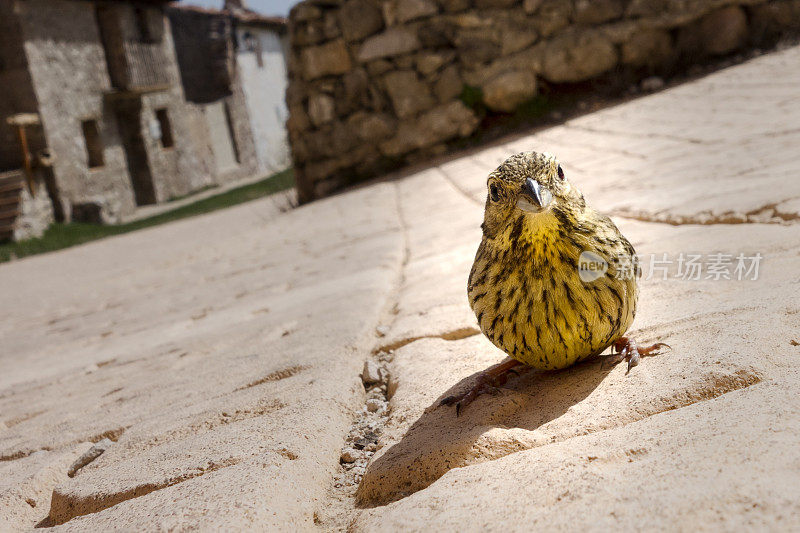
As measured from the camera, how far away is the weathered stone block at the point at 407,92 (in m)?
8.48

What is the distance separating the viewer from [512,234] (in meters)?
1.62

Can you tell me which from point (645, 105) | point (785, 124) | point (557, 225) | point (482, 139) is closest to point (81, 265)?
point (482, 139)

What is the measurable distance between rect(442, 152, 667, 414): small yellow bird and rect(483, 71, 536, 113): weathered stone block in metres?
6.91

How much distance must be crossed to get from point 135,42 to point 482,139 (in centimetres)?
1705

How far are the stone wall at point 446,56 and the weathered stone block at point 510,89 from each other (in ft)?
0.04

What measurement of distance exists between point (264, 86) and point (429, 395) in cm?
3090

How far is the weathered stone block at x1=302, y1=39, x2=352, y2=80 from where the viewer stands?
859 centimetres

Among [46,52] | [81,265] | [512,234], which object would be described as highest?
[46,52]

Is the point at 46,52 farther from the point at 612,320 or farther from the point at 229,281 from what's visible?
the point at 612,320

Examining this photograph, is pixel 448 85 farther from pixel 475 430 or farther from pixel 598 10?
pixel 475 430

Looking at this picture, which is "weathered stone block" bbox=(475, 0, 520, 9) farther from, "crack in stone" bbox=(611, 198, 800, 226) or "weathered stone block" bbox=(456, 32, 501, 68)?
"crack in stone" bbox=(611, 198, 800, 226)

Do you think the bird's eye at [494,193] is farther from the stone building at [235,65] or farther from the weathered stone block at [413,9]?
the stone building at [235,65]

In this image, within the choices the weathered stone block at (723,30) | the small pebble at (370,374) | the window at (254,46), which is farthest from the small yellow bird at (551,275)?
the window at (254,46)

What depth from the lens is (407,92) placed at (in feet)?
27.9
